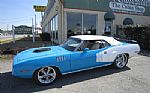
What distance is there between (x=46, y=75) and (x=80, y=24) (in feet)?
31.0

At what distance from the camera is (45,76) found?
4793mm

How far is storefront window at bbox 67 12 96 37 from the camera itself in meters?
13.5

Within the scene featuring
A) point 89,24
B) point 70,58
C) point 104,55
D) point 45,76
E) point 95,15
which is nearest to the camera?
point 45,76

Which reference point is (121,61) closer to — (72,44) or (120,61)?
(120,61)

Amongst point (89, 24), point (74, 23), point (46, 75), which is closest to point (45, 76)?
point (46, 75)

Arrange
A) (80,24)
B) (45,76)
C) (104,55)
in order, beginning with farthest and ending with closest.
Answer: (80,24)
(104,55)
(45,76)

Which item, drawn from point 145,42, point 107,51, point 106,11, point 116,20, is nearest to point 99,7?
point 106,11

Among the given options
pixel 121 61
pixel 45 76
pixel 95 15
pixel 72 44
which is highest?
pixel 95 15

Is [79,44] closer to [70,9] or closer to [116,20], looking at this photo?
[70,9]

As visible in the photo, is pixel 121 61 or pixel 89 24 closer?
pixel 121 61

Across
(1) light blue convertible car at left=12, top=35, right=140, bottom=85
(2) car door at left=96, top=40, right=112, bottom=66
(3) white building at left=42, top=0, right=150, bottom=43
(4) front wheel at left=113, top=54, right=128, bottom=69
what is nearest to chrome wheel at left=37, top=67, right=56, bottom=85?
(1) light blue convertible car at left=12, top=35, right=140, bottom=85

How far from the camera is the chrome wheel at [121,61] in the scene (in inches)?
248

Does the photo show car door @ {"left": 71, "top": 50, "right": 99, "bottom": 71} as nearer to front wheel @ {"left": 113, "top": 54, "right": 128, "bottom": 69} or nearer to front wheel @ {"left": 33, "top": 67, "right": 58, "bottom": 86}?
front wheel @ {"left": 33, "top": 67, "right": 58, "bottom": 86}

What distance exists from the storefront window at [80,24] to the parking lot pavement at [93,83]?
7815 millimetres
